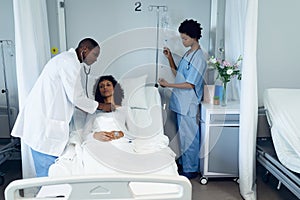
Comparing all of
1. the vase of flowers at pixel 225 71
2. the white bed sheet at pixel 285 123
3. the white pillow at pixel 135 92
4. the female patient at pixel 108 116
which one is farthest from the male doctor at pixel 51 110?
the white bed sheet at pixel 285 123

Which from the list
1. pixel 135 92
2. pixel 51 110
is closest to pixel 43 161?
pixel 51 110

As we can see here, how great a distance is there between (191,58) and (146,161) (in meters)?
1.18

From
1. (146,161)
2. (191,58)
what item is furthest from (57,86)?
(191,58)

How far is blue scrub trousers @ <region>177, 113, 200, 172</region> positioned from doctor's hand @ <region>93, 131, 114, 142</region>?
0.86m

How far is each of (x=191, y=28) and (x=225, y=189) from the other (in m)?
1.54

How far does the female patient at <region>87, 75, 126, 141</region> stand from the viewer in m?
2.21

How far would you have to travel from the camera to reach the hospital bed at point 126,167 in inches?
49.0

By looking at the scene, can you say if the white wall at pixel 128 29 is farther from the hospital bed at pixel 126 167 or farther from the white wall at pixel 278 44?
the white wall at pixel 278 44

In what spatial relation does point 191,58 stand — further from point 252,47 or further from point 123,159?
point 123,159

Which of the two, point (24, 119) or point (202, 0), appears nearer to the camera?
point (24, 119)

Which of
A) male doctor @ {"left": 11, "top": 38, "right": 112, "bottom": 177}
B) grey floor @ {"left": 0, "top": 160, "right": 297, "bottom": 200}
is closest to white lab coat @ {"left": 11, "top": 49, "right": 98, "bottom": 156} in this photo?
male doctor @ {"left": 11, "top": 38, "right": 112, "bottom": 177}

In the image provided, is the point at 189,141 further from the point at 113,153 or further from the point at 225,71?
the point at 113,153

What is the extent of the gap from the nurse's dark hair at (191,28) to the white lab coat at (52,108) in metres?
1.14

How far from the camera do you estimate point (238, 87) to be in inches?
108
